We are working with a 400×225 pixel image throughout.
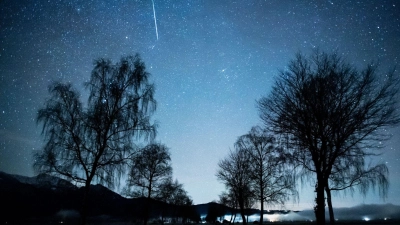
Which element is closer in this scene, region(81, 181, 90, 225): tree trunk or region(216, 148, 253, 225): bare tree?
region(81, 181, 90, 225): tree trunk

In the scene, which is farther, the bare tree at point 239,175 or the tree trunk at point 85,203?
the bare tree at point 239,175

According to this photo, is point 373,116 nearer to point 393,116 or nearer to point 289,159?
point 393,116

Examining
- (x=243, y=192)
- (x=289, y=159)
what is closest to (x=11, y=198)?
(x=243, y=192)

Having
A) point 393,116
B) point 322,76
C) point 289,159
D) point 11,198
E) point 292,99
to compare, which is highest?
point 322,76

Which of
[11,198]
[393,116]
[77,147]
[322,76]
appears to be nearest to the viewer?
[393,116]

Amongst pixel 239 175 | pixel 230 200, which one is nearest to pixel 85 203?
pixel 239 175

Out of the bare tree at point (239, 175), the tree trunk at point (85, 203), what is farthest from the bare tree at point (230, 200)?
the tree trunk at point (85, 203)

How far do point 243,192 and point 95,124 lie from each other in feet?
71.5

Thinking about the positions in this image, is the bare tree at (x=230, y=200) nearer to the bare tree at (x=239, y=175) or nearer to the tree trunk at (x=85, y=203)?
the bare tree at (x=239, y=175)

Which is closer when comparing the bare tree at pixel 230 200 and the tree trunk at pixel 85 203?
the tree trunk at pixel 85 203

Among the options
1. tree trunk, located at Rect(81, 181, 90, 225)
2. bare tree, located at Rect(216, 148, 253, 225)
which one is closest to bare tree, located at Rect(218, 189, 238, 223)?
bare tree, located at Rect(216, 148, 253, 225)

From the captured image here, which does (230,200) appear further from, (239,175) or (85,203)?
(85,203)

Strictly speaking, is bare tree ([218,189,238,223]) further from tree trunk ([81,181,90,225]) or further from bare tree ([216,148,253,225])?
tree trunk ([81,181,90,225])

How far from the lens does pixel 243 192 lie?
3547 centimetres
